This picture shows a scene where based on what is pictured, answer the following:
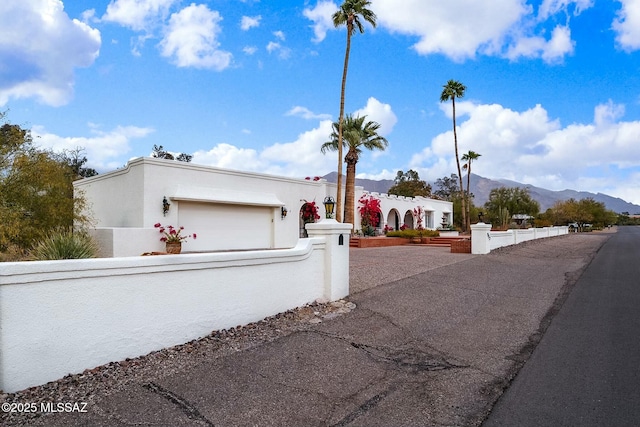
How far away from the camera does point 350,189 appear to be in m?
28.1

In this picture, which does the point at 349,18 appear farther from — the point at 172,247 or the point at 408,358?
the point at 408,358

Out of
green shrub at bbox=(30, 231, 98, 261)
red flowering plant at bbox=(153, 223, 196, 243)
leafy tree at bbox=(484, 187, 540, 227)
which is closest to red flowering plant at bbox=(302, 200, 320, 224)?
red flowering plant at bbox=(153, 223, 196, 243)

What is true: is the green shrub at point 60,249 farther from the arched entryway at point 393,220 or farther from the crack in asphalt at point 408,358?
the arched entryway at point 393,220

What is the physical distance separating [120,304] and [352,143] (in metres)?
25.0

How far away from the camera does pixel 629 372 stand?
4973 millimetres

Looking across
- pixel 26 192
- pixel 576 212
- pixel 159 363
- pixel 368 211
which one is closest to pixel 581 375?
pixel 159 363

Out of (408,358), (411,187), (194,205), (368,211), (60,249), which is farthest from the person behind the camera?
(411,187)

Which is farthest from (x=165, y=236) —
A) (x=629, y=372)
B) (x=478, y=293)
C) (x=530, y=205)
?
(x=530, y=205)

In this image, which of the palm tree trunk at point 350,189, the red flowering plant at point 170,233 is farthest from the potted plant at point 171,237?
the palm tree trunk at point 350,189

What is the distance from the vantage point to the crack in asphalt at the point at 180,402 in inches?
154

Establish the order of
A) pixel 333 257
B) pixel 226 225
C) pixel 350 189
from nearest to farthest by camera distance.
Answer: pixel 333 257 < pixel 226 225 < pixel 350 189

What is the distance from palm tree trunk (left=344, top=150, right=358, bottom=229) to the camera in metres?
27.7

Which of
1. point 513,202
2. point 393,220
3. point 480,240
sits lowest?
point 480,240

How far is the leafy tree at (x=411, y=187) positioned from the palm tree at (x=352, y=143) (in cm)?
3207
